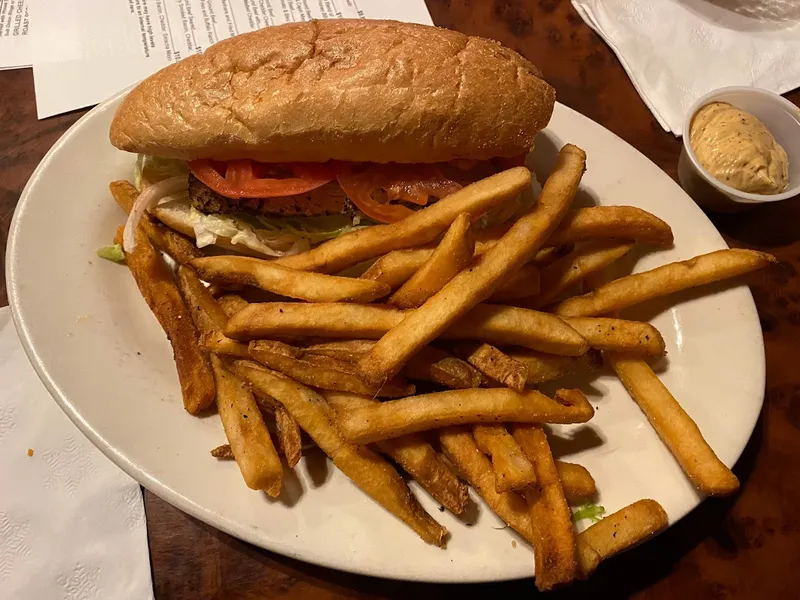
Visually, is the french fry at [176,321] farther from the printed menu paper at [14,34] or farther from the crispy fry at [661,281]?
the printed menu paper at [14,34]

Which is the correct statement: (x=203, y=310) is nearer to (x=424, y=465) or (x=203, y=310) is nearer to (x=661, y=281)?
(x=424, y=465)

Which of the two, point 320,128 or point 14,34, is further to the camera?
point 14,34

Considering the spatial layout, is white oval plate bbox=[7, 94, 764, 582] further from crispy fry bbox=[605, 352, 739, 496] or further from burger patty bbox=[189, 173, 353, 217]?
burger patty bbox=[189, 173, 353, 217]

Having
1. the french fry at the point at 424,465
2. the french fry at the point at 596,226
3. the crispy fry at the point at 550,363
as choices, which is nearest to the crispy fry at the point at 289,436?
the french fry at the point at 424,465

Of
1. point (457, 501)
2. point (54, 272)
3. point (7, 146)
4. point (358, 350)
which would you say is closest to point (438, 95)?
point (358, 350)

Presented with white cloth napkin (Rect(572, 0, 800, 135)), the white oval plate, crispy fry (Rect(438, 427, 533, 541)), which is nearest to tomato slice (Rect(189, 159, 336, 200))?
the white oval plate

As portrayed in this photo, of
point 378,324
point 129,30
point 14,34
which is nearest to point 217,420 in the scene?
point 378,324

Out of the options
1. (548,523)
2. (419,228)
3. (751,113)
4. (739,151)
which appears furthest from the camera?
(751,113)
